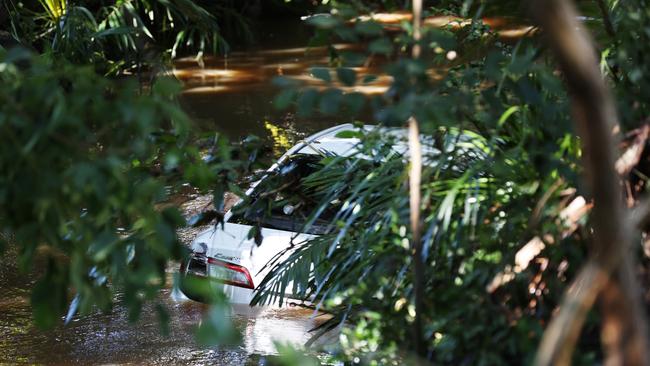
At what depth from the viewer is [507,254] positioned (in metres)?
2.61

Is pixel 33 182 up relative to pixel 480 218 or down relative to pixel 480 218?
up

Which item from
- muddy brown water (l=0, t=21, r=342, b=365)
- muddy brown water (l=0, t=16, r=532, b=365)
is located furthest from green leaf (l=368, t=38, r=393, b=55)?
muddy brown water (l=0, t=21, r=342, b=365)

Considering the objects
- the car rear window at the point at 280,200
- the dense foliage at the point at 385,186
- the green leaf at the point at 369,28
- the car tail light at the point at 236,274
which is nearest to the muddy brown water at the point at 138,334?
the car tail light at the point at 236,274

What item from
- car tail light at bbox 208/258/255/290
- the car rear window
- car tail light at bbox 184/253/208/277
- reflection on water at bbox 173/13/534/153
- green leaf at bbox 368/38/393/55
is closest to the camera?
green leaf at bbox 368/38/393/55

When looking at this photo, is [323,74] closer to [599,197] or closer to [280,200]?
[599,197]

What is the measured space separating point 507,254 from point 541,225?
0.43ft

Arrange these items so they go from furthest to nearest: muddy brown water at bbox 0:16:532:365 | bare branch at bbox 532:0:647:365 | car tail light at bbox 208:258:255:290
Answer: muddy brown water at bbox 0:16:532:365 < car tail light at bbox 208:258:255:290 < bare branch at bbox 532:0:647:365

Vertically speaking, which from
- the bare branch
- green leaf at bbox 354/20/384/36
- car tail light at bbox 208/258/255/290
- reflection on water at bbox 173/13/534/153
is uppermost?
green leaf at bbox 354/20/384/36

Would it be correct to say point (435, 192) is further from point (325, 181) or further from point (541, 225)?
point (325, 181)

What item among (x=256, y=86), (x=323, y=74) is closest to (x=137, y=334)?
(x=323, y=74)

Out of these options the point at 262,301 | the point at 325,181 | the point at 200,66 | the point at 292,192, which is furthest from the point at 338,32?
the point at 200,66

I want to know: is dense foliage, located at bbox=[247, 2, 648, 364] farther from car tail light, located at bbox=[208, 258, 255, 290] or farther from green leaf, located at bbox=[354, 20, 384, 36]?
car tail light, located at bbox=[208, 258, 255, 290]

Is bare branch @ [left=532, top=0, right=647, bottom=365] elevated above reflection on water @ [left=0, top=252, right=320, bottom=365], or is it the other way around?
bare branch @ [left=532, top=0, right=647, bottom=365]

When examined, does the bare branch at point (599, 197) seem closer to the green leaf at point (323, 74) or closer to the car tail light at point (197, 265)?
the green leaf at point (323, 74)
